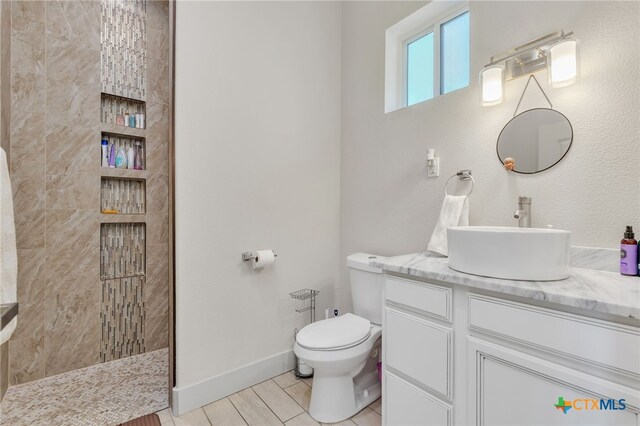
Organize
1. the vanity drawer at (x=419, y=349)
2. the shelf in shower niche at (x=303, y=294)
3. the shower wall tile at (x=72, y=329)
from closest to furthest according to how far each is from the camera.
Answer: the vanity drawer at (x=419, y=349)
the shower wall tile at (x=72, y=329)
the shelf in shower niche at (x=303, y=294)

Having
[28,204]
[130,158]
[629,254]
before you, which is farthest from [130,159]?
[629,254]

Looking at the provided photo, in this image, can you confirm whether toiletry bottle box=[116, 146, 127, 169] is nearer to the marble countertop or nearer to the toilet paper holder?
the toilet paper holder

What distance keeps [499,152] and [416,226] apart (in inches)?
24.0

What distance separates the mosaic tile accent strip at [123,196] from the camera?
219 centimetres

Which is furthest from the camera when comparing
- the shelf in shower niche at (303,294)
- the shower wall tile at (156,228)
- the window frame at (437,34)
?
the shower wall tile at (156,228)

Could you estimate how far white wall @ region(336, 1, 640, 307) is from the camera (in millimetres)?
1163

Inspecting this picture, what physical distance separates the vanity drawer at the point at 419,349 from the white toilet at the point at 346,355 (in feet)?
0.85

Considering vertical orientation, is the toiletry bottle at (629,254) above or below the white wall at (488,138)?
below

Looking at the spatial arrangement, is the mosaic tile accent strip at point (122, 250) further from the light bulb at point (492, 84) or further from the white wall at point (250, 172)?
the light bulb at point (492, 84)

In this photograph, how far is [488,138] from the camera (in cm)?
153

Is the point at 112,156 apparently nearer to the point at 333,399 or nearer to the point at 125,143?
the point at 125,143

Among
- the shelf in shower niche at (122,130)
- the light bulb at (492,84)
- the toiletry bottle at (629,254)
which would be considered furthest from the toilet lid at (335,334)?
the shelf in shower niche at (122,130)

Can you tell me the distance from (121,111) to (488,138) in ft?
8.22

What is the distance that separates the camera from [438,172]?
1.74 meters
